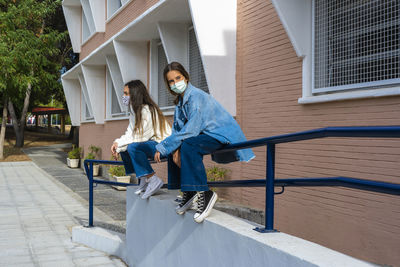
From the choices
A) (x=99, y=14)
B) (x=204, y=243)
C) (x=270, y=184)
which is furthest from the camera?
(x=99, y=14)

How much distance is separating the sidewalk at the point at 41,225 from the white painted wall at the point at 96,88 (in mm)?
3743

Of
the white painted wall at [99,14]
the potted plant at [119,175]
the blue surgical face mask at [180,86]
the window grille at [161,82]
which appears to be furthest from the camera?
the white painted wall at [99,14]

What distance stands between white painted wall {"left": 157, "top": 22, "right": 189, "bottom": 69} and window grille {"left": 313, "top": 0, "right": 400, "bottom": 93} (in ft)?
15.2

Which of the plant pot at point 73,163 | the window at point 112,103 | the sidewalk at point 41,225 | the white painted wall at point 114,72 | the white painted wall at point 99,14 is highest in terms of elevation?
the white painted wall at point 99,14

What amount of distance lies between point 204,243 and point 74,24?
18926 millimetres

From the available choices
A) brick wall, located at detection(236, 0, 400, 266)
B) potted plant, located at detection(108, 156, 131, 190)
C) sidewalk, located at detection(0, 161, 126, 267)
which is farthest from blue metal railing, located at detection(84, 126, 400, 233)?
potted plant, located at detection(108, 156, 131, 190)

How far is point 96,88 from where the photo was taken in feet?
55.2

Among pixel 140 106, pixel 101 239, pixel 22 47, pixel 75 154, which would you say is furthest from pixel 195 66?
pixel 22 47

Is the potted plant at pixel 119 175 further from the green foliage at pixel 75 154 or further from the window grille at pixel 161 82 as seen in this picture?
the green foliage at pixel 75 154

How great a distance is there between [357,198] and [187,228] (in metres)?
2.56

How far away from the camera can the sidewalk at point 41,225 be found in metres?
5.56

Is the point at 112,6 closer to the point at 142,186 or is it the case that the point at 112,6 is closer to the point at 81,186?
the point at 81,186

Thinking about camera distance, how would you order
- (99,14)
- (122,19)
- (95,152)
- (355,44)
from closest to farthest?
(355,44) → (122,19) → (99,14) → (95,152)

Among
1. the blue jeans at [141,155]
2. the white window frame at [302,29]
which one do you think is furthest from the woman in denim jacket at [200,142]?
the white window frame at [302,29]
